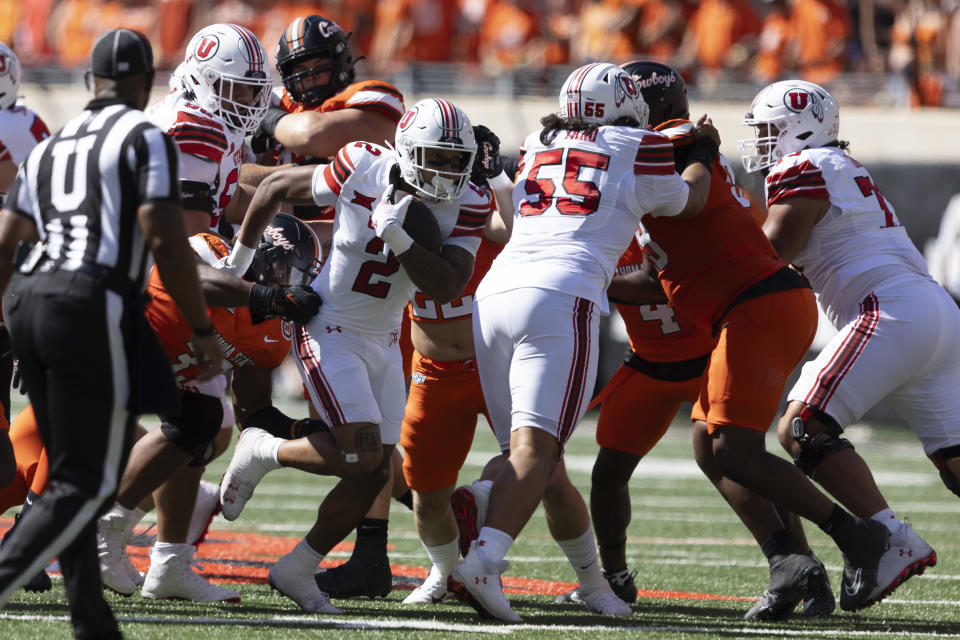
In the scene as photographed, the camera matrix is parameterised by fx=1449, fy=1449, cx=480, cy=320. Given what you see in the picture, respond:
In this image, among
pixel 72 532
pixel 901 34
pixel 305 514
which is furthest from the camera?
pixel 901 34

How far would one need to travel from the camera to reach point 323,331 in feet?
15.3

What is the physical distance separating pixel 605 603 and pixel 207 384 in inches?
60.1

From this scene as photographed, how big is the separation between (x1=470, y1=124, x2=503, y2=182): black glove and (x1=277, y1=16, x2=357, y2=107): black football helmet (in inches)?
41.2

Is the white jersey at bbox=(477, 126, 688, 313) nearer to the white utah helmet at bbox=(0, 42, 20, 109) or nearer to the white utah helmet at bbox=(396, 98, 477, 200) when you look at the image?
the white utah helmet at bbox=(396, 98, 477, 200)

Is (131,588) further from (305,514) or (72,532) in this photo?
(305,514)

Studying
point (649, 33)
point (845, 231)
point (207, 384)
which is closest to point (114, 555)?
point (207, 384)

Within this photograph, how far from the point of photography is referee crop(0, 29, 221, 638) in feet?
11.4

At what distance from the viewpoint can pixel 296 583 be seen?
15.2 ft

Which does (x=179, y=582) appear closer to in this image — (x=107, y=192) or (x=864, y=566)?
(x=107, y=192)

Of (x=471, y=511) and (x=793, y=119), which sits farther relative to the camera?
(x=793, y=119)

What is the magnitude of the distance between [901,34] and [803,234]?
7.94 meters

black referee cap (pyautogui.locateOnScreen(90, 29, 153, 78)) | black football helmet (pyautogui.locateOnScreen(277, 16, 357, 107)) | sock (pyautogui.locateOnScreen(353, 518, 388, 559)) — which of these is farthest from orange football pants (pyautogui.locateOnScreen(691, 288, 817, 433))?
black referee cap (pyautogui.locateOnScreen(90, 29, 153, 78))

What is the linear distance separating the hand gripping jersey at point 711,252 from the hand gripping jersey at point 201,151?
5.09 feet

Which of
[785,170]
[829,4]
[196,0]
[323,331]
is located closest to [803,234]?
[785,170]
